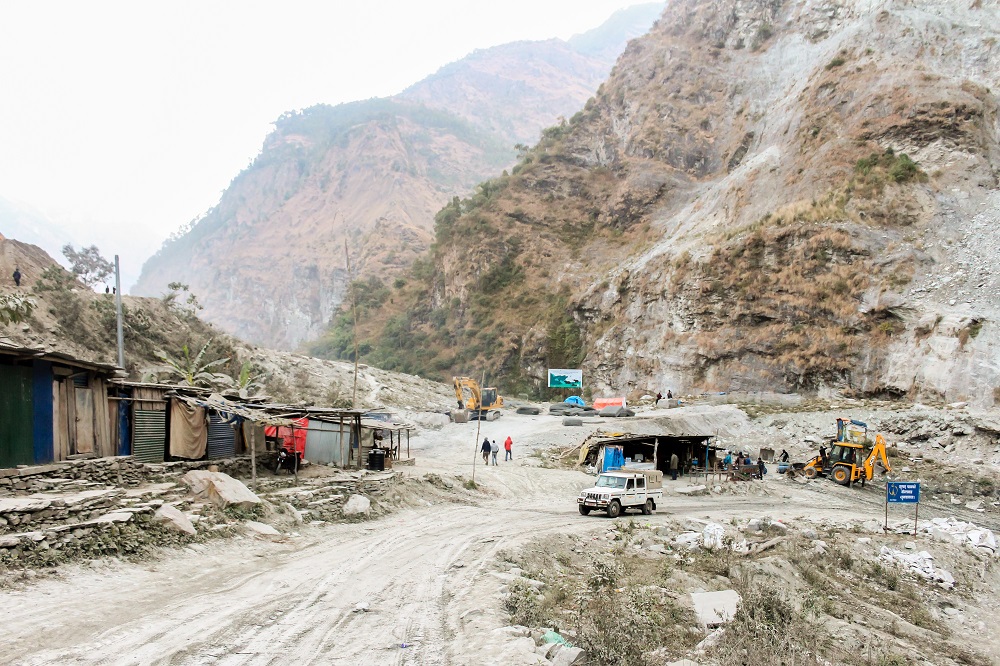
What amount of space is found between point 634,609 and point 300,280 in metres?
129

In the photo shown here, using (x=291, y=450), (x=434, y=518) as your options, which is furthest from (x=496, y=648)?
(x=291, y=450)

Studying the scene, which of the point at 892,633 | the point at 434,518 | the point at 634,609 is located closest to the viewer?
the point at 634,609

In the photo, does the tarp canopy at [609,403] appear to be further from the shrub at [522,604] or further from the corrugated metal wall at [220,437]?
the shrub at [522,604]

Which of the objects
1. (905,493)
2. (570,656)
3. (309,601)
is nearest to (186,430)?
Result: (309,601)

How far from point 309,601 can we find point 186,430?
916 cm

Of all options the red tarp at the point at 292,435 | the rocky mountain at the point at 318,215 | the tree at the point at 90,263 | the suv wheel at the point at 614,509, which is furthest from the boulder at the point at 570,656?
the rocky mountain at the point at 318,215

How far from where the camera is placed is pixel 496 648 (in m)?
A: 7.10

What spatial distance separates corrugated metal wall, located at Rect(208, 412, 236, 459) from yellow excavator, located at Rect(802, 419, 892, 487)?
23.7 meters

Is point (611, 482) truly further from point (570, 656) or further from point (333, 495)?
point (570, 656)

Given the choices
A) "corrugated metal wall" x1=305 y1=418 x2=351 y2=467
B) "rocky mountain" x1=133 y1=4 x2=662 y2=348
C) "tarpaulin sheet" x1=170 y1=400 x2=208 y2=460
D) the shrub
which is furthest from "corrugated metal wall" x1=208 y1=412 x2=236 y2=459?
"rocky mountain" x1=133 y1=4 x2=662 y2=348

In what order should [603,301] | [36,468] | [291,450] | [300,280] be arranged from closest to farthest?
[36,468] → [291,450] → [603,301] → [300,280]

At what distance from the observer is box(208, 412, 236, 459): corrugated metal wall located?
17000 millimetres

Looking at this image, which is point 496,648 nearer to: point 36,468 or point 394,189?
point 36,468

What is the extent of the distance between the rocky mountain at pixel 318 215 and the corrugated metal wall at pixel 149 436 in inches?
3387
